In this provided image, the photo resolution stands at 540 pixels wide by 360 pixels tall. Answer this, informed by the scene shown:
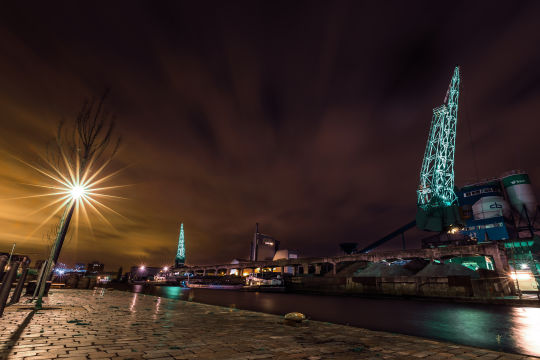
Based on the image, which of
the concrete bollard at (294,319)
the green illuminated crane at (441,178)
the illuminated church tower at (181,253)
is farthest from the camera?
the illuminated church tower at (181,253)

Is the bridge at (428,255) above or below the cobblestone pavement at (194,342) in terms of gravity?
above

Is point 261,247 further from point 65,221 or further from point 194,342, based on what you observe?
point 194,342

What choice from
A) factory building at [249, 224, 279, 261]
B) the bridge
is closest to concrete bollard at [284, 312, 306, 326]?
the bridge

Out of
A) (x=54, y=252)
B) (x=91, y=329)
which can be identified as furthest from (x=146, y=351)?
(x=54, y=252)

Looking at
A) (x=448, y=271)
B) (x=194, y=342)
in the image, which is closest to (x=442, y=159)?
(x=448, y=271)

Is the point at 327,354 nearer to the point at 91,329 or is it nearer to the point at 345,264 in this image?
the point at 91,329

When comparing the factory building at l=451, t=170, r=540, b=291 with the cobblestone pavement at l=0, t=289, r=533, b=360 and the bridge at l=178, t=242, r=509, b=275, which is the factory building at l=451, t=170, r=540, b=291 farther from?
the cobblestone pavement at l=0, t=289, r=533, b=360

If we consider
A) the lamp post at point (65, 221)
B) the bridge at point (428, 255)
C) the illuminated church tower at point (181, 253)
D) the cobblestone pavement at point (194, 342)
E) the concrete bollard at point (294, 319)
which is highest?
the illuminated church tower at point (181, 253)

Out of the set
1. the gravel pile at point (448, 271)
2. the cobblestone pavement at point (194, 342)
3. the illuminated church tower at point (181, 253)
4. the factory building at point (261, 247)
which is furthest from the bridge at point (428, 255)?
the illuminated church tower at point (181, 253)

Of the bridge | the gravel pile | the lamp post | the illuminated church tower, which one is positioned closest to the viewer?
the lamp post

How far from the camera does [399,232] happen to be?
10506 centimetres

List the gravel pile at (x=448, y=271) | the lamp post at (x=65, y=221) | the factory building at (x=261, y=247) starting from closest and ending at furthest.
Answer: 1. the lamp post at (x=65, y=221)
2. the gravel pile at (x=448, y=271)
3. the factory building at (x=261, y=247)

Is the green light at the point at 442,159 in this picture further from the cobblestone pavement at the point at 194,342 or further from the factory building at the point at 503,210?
the cobblestone pavement at the point at 194,342

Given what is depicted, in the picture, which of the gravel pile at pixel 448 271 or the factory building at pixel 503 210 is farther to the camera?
the factory building at pixel 503 210
